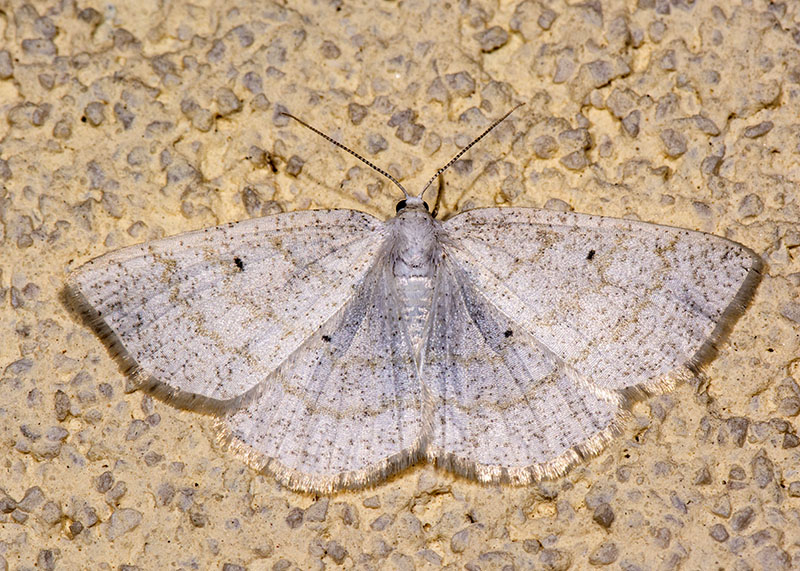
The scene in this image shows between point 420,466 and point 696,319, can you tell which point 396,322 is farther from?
point 696,319

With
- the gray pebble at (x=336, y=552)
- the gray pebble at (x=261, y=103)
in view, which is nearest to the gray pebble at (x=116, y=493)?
the gray pebble at (x=336, y=552)

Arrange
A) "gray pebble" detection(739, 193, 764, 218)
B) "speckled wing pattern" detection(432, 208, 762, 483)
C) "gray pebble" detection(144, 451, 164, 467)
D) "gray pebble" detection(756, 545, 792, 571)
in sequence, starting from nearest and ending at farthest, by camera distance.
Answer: "gray pebble" detection(756, 545, 792, 571) → "speckled wing pattern" detection(432, 208, 762, 483) → "gray pebble" detection(144, 451, 164, 467) → "gray pebble" detection(739, 193, 764, 218)

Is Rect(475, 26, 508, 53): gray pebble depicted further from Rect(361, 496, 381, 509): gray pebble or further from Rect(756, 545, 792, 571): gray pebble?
Rect(756, 545, 792, 571): gray pebble

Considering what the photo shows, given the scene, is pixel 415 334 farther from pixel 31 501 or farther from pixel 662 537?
pixel 31 501

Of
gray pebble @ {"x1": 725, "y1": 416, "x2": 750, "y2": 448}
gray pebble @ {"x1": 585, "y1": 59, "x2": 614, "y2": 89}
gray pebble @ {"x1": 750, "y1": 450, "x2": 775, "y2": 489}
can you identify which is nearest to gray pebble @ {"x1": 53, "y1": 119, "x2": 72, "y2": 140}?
gray pebble @ {"x1": 585, "y1": 59, "x2": 614, "y2": 89}

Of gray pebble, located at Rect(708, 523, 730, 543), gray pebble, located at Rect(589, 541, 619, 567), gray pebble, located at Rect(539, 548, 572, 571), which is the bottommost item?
gray pebble, located at Rect(539, 548, 572, 571)

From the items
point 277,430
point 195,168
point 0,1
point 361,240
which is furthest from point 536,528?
point 0,1

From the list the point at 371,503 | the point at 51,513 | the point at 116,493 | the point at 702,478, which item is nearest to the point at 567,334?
the point at 702,478

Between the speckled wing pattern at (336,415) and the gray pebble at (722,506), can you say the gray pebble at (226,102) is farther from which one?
the gray pebble at (722,506)
